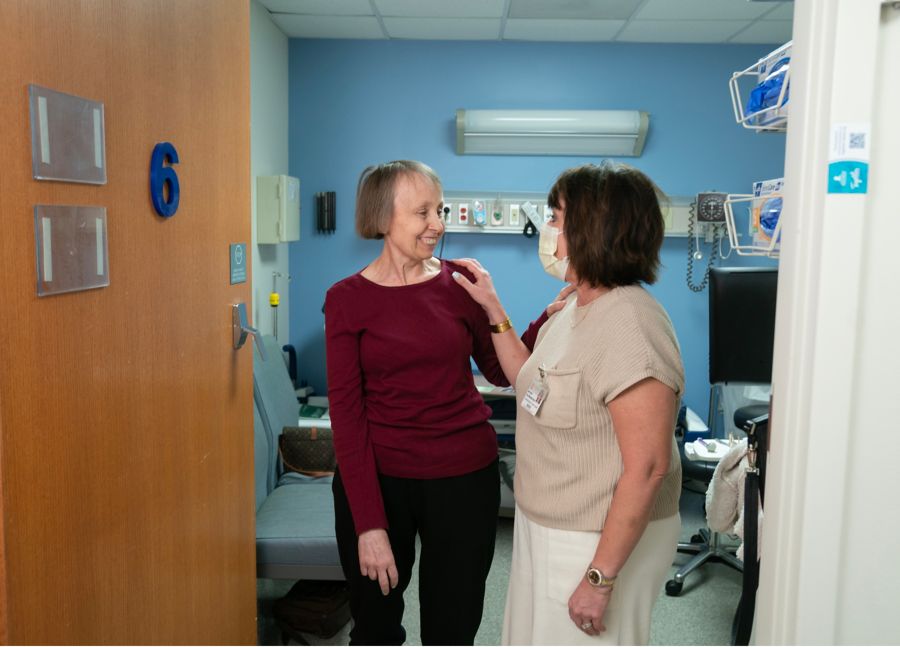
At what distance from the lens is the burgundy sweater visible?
175cm

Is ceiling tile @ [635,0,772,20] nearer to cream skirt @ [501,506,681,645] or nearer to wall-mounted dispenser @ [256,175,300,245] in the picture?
wall-mounted dispenser @ [256,175,300,245]

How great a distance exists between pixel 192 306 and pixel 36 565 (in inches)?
27.5

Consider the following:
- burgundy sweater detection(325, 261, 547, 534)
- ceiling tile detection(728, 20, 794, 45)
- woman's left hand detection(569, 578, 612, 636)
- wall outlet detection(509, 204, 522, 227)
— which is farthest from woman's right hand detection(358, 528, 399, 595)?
ceiling tile detection(728, 20, 794, 45)

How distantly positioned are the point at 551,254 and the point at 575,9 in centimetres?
220

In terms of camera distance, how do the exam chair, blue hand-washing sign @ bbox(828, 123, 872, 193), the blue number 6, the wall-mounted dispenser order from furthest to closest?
the wall-mounted dispenser, the exam chair, the blue number 6, blue hand-washing sign @ bbox(828, 123, 872, 193)

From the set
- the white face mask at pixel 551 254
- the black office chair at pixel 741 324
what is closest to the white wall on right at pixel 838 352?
the white face mask at pixel 551 254

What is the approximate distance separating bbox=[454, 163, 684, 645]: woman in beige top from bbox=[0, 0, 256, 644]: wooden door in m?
0.75

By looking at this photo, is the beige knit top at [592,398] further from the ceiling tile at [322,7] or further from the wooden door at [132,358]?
the ceiling tile at [322,7]

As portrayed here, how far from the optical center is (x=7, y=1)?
110cm

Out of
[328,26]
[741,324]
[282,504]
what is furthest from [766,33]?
[282,504]

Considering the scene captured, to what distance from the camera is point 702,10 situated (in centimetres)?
361

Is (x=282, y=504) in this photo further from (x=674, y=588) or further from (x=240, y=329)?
(x=674, y=588)

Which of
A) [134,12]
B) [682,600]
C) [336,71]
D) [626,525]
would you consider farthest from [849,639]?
[336,71]

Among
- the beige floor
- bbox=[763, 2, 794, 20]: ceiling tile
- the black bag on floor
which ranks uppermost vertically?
bbox=[763, 2, 794, 20]: ceiling tile
